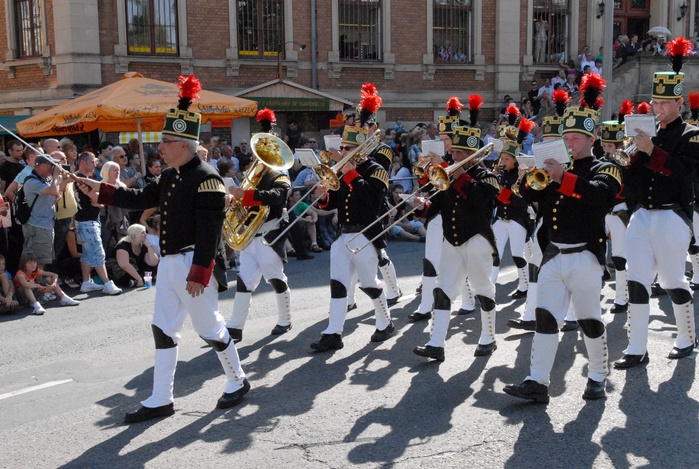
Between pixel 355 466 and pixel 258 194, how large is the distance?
3292mm

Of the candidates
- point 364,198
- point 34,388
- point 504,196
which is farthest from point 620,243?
point 34,388

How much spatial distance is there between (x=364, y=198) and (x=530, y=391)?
283cm

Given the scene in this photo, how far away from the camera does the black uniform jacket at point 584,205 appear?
5805mm

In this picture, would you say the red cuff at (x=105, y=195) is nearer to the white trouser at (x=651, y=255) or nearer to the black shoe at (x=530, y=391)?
the black shoe at (x=530, y=391)

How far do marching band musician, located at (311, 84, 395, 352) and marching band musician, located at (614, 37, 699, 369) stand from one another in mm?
2376

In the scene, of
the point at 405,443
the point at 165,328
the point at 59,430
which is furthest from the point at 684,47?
the point at 59,430

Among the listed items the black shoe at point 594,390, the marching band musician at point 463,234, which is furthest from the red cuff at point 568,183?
the black shoe at point 594,390

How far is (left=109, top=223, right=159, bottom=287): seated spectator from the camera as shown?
11.5m

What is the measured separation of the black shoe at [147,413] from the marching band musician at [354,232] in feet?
6.75

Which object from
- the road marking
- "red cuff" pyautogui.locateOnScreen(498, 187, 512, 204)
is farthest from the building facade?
the road marking

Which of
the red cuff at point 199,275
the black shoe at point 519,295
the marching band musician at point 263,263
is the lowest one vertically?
the black shoe at point 519,295

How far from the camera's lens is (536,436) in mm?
5418

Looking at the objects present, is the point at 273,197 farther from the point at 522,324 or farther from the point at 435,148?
the point at 522,324

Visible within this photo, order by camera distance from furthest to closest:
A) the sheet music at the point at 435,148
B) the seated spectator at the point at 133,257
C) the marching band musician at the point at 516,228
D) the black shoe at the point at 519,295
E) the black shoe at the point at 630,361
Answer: the seated spectator at the point at 133,257 < the black shoe at the point at 519,295 < the marching band musician at the point at 516,228 < the sheet music at the point at 435,148 < the black shoe at the point at 630,361
